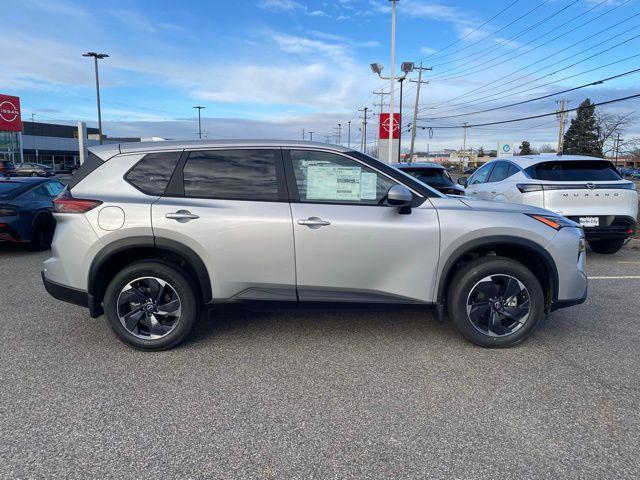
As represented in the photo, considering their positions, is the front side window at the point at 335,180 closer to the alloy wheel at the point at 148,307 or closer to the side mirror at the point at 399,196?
the side mirror at the point at 399,196

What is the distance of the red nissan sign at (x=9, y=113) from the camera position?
32500mm

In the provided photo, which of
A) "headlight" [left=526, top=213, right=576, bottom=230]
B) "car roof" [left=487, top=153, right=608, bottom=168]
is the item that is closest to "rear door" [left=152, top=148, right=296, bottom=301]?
"headlight" [left=526, top=213, right=576, bottom=230]

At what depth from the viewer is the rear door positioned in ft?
12.9

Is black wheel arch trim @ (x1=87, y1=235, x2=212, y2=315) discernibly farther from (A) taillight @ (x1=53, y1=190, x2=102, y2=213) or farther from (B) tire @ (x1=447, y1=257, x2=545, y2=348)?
(B) tire @ (x1=447, y1=257, x2=545, y2=348)

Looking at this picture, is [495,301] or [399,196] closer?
[399,196]

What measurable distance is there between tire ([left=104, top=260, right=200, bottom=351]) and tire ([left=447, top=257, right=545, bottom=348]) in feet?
7.21

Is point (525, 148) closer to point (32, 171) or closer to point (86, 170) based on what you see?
point (32, 171)

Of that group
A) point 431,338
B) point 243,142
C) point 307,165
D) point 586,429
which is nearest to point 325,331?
point 431,338

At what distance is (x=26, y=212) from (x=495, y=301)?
792cm

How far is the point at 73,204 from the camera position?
402cm

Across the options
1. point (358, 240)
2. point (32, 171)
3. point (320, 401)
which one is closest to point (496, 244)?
point (358, 240)

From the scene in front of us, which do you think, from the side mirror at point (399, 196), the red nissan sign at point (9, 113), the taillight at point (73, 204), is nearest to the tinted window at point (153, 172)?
the taillight at point (73, 204)

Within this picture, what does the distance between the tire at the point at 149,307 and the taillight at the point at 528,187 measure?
17.4ft

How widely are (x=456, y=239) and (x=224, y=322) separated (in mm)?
2387
